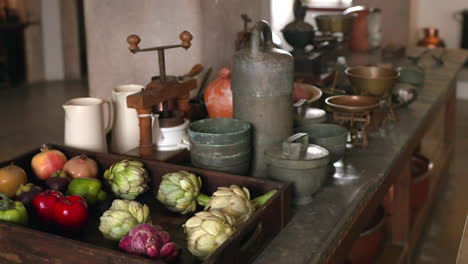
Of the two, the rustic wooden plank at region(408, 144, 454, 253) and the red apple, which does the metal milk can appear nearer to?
the red apple

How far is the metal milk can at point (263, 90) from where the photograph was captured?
6.53ft

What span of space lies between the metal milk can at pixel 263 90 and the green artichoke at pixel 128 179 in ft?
1.28

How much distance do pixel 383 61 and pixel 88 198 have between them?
3278mm

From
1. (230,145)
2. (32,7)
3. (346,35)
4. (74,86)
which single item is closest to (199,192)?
(230,145)

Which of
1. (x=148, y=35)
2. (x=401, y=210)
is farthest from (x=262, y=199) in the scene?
(x=401, y=210)

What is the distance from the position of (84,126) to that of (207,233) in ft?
2.58

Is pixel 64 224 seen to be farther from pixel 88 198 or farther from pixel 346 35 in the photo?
pixel 346 35

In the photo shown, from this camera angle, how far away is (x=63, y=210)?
65.3 inches

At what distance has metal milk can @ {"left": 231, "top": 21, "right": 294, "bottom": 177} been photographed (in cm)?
199

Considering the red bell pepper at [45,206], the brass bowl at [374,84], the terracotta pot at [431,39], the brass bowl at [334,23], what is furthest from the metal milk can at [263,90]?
the terracotta pot at [431,39]

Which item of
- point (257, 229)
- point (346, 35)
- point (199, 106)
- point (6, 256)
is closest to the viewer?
point (6, 256)

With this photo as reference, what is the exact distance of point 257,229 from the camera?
165cm

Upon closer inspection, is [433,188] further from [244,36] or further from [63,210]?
[63,210]

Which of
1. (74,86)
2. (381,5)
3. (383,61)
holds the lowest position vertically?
(74,86)
